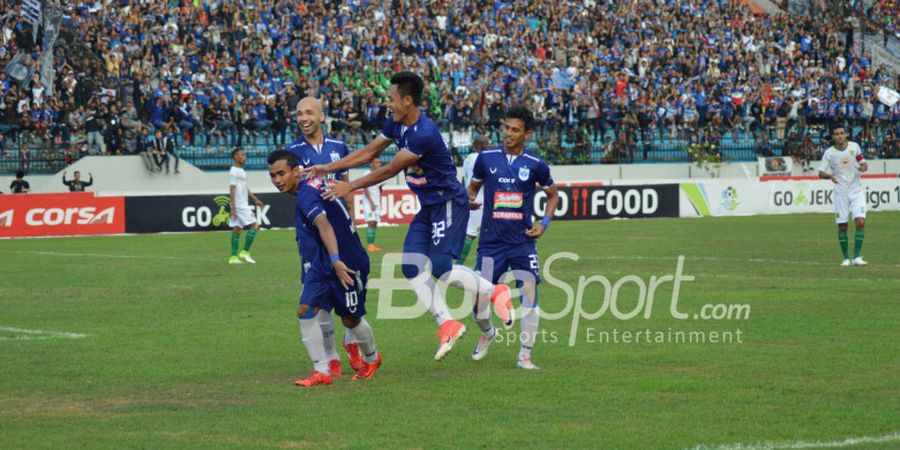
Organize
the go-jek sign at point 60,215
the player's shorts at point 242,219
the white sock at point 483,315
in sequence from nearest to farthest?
the white sock at point 483,315, the player's shorts at point 242,219, the go-jek sign at point 60,215

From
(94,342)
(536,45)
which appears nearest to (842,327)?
(94,342)

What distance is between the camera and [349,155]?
1114cm

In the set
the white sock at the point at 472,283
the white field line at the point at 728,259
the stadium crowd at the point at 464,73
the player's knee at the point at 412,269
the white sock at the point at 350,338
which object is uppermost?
the stadium crowd at the point at 464,73

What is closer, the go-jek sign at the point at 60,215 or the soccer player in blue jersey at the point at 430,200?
the soccer player in blue jersey at the point at 430,200

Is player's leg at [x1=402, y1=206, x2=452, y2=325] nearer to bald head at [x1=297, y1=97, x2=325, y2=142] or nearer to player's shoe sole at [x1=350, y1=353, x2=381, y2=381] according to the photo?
player's shoe sole at [x1=350, y1=353, x2=381, y2=381]

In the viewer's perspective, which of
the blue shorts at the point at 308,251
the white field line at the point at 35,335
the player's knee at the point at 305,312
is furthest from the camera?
the white field line at the point at 35,335

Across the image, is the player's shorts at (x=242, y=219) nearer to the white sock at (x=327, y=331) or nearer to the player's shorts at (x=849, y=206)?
the player's shorts at (x=849, y=206)

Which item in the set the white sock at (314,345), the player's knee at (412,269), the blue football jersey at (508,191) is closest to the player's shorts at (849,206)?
the blue football jersey at (508,191)

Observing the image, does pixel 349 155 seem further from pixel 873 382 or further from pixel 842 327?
pixel 842 327

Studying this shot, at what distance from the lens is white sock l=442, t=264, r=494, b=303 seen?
38.6ft

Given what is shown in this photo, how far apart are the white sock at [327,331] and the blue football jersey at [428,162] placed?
4.66ft

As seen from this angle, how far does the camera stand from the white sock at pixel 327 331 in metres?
10.9

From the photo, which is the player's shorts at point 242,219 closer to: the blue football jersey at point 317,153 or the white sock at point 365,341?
the blue football jersey at point 317,153

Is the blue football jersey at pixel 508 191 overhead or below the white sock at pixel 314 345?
overhead
